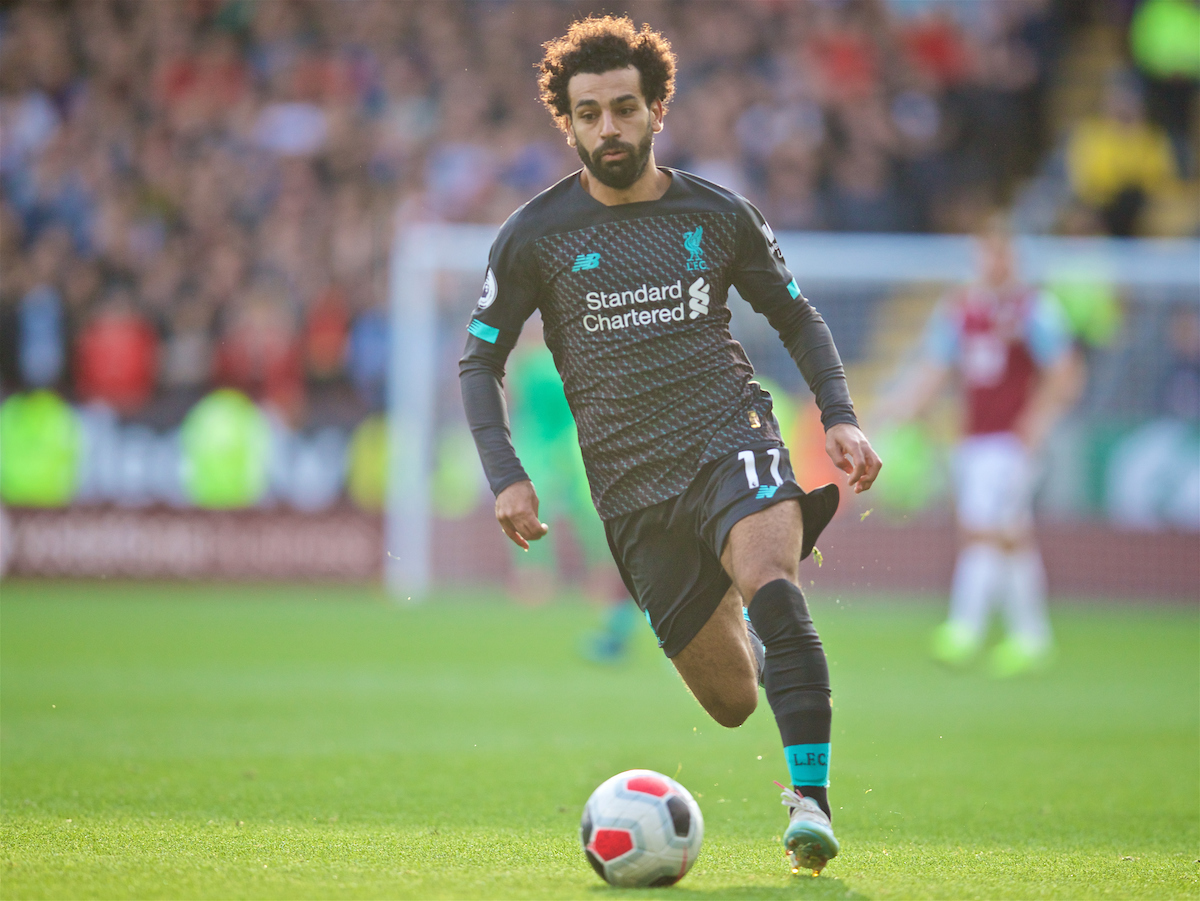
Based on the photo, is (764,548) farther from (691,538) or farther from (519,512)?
(519,512)

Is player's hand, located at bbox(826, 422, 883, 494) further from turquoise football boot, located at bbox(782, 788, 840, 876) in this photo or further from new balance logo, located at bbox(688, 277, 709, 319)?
turquoise football boot, located at bbox(782, 788, 840, 876)

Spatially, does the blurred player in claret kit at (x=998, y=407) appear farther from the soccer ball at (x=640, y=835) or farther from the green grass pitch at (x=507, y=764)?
the soccer ball at (x=640, y=835)

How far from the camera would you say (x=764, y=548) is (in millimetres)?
4129

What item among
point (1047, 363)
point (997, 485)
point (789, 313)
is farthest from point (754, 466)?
point (997, 485)

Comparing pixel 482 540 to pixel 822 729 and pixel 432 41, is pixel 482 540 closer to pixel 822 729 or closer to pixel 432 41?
pixel 432 41

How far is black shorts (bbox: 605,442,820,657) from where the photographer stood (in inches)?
168

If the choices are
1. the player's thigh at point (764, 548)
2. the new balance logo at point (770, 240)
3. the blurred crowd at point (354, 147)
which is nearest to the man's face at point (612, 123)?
the new balance logo at point (770, 240)

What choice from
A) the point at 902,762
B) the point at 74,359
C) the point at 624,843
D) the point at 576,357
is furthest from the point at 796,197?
the point at 624,843

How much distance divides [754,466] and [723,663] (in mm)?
670

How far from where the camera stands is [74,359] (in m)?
16.3

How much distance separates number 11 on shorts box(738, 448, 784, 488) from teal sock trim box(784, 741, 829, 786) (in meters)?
0.73

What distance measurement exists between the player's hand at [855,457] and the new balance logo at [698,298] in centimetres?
54

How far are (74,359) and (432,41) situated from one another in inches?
227

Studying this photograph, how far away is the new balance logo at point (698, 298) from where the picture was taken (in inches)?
176
